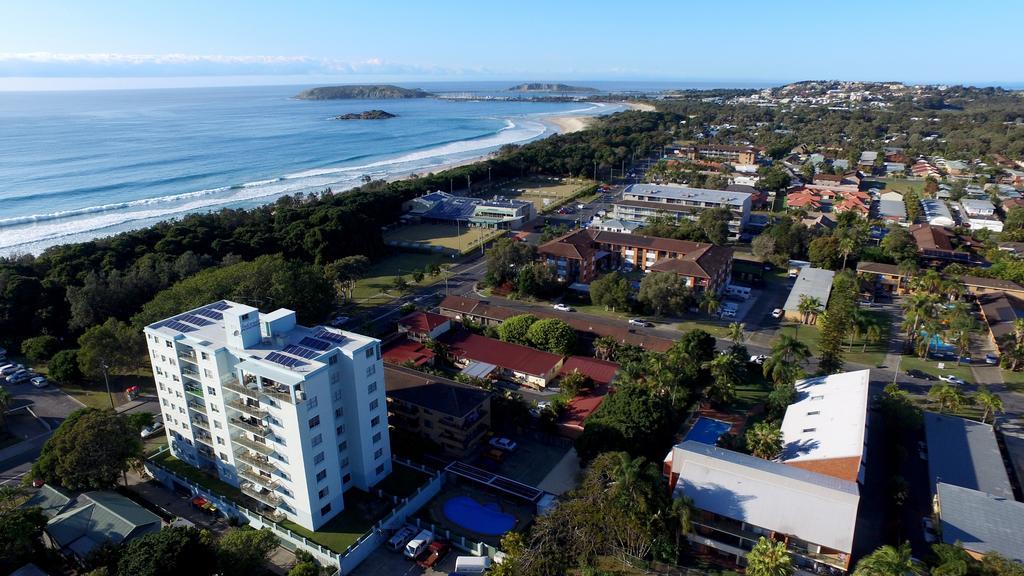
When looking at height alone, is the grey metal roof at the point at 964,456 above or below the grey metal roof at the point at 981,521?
below

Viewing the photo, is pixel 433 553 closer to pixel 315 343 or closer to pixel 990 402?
pixel 315 343

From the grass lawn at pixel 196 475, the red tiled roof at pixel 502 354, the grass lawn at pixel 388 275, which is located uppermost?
the red tiled roof at pixel 502 354

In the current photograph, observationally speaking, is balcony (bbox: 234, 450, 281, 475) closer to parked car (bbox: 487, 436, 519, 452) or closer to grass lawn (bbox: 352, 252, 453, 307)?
parked car (bbox: 487, 436, 519, 452)

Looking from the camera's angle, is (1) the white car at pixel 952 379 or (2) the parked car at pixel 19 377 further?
(2) the parked car at pixel 19 377

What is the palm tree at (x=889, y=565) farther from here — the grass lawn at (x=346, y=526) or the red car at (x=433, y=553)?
the grass lawn at (x=346, y=526)

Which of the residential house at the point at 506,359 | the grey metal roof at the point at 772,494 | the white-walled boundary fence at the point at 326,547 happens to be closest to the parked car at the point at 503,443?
the white-walled boundary fence at the point at 326,547

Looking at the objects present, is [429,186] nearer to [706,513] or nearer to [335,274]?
[335,274]

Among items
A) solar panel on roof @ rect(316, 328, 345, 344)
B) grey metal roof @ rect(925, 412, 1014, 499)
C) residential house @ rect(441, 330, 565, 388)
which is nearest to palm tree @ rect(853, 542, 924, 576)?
grey metal roof @ rect(925, 412, 1014, 499)
